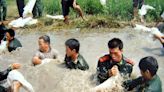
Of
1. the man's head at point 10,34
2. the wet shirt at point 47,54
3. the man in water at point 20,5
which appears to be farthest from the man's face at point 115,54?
the man in water at point 20,5

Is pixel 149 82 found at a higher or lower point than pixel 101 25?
higher

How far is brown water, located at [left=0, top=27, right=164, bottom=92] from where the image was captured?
7492 millimetres

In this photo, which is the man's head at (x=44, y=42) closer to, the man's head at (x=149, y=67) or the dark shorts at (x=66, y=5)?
the man's head at (x=149, y=67)

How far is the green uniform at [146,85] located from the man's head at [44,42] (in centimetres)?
195

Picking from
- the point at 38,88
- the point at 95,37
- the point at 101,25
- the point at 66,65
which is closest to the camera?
the point at 38,88

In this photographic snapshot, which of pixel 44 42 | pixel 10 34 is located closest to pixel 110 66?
pixel 44 42

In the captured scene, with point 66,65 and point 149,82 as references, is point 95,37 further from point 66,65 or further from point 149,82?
point 149,82

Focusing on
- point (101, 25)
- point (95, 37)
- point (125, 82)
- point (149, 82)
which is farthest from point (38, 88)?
point (101, 25)

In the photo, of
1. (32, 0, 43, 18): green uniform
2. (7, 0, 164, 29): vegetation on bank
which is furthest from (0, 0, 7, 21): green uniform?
(32, 0, 43, 18): green uniform

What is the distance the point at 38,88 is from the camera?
7.42 m

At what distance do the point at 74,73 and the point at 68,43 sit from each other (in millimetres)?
568

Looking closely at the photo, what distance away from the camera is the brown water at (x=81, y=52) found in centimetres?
749

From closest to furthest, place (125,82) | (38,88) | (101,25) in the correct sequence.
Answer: (125,82), (38,88), (101,25)

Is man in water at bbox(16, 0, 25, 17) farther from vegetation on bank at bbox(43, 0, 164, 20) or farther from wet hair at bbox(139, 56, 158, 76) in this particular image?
wet hair at bbox(139, 56, 158, 76)
